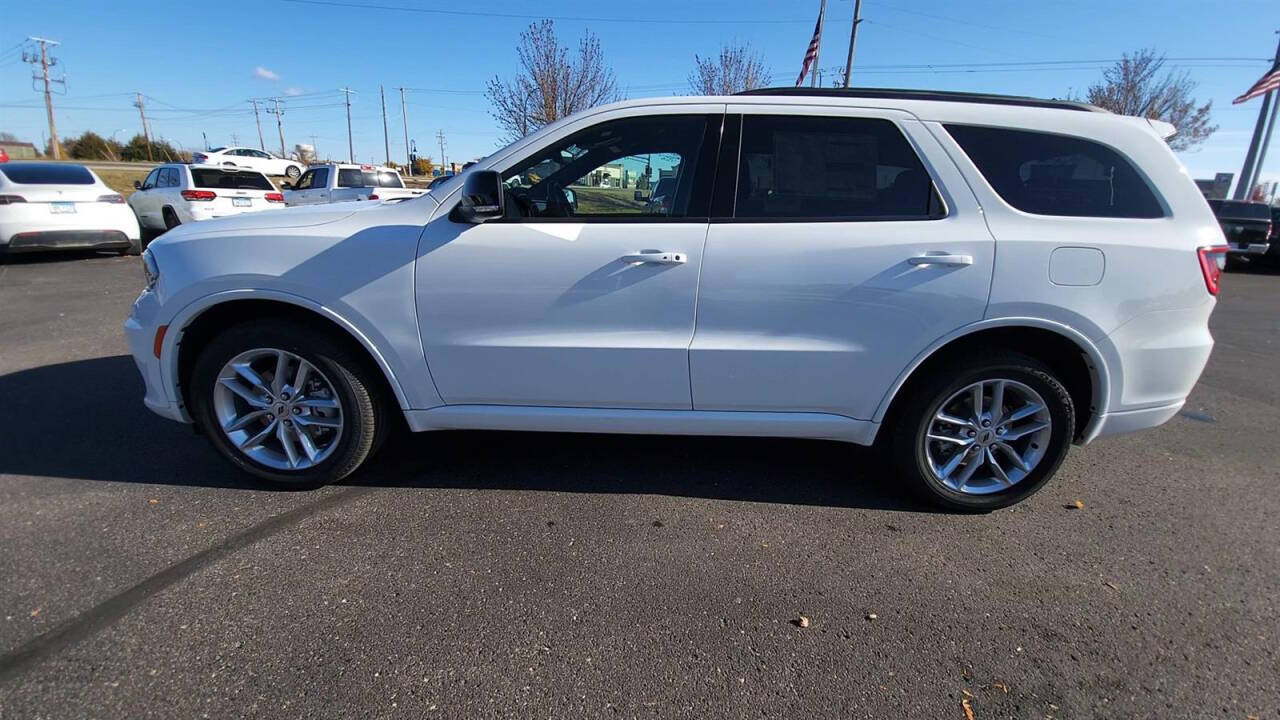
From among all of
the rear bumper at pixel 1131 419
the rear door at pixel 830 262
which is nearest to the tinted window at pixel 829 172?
the rear door at pixel 830 262

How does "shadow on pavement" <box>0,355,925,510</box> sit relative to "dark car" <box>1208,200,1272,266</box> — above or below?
below

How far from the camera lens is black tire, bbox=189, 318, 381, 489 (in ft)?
9.43

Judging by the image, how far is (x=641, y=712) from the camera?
186 centimetres

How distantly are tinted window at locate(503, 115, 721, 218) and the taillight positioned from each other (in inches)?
84.1

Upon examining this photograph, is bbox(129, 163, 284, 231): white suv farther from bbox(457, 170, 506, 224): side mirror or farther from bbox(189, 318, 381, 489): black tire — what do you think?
bbox(457, 170, 506, 224): side mirror

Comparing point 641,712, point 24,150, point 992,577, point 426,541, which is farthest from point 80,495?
point 24,150

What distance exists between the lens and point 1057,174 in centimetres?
275

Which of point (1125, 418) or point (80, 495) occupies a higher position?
point (1125, 418)

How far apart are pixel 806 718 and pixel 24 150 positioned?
71825mm

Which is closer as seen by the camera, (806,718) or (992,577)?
(806,718)

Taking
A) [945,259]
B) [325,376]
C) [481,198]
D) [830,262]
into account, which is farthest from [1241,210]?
[325,376]

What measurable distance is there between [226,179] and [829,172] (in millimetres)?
13209

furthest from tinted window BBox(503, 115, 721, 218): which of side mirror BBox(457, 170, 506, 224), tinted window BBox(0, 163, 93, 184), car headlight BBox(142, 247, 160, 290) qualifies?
tinted window BBox(0, 163, 93, 184)

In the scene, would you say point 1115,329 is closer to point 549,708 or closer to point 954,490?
point 954,490
